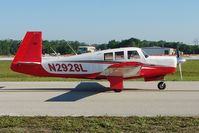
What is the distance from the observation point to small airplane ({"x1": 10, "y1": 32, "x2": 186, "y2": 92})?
10.7 meters

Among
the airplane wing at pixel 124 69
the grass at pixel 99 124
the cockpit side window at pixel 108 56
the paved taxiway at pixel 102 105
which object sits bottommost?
the paved taxiway at pixel 102 105

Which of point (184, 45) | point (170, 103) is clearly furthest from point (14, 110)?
point (184, 45)

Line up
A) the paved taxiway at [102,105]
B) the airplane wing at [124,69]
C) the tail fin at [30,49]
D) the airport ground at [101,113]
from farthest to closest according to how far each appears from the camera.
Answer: the tail fin at [30,49], the airplane wing at [124,69], the paved taxiway at [102,105], the airport ground at [101,113]

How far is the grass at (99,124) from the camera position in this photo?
17.2 ft

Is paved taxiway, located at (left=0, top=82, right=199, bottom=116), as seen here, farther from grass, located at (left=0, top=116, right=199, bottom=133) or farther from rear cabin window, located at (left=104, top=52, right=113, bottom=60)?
rear cabin window, located at (left=104, top=52, right=113, bottom=60)

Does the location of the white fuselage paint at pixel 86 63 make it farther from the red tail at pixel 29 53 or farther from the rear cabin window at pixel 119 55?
the red tail at pixel 29 53

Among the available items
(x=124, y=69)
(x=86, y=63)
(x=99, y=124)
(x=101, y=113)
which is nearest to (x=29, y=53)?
(x=86, y=63)

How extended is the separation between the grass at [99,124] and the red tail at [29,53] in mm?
4895

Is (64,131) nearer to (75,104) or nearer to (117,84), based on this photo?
(75,104)

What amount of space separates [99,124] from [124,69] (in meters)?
4.31

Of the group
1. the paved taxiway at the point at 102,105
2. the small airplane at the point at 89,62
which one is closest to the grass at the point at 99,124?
the paved taxiway at the point at 102,105

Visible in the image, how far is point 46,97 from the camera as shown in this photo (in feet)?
31.0

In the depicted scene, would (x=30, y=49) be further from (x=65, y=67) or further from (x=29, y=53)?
(x=65, y=67)

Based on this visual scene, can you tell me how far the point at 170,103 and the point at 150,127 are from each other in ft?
9.82
